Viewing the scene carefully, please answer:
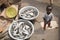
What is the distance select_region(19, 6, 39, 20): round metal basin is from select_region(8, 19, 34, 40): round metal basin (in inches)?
4.9

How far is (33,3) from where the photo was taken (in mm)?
3361

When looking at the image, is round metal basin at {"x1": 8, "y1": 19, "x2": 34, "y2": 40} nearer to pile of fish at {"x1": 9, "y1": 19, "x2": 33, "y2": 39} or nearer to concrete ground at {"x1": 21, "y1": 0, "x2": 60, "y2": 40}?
pile of fish at {"x1": 9, "y1": 19, "x2": 33, "y2": 39}

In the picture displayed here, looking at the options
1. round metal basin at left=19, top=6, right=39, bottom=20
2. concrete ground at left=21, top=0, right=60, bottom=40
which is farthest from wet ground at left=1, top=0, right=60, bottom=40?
round metal basin at left=19, top=6, right=39, bottom=20

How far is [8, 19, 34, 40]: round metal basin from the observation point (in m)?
2.78

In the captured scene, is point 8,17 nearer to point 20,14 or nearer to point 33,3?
point 20,14

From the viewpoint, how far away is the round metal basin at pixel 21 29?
2.78 m

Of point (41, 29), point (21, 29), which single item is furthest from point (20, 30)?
point (41, 29)

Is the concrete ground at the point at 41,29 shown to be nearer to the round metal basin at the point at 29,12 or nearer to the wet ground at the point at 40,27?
the wet ground at the point at 40,27

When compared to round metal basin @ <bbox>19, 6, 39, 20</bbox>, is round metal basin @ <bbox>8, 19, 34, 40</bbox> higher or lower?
lower

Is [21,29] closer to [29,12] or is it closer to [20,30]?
[20,30]

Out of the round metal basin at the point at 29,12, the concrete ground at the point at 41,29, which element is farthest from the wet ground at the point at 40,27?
the round metal basin at the point at 29,12

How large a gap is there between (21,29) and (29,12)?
395mm

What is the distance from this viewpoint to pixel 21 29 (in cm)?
287

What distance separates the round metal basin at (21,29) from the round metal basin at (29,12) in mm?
124
